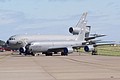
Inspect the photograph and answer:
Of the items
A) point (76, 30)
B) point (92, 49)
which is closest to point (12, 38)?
point (92, 49)

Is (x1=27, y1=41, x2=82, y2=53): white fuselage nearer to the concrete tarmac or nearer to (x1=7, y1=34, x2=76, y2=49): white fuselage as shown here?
(x1=7, y1=34, x2=76, y2=49): white fuselage

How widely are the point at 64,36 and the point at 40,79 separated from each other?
54.6 m

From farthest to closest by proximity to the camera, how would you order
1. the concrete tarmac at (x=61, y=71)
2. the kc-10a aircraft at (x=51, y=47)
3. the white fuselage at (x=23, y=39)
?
the white fuselage at (x=23, y=39), the kc-10a aircraft at (x=51, y=47), the concrete tarmac at (x=61, y=71)

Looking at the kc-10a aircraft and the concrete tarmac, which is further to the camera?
the kc-10a aircraft

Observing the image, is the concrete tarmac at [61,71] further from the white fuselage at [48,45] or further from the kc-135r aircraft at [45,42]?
the kc-135r aircraft at [45,42]

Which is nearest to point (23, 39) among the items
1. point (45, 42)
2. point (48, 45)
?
point (45, 42)

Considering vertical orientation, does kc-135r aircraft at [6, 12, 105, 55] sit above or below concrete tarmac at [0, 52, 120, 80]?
above

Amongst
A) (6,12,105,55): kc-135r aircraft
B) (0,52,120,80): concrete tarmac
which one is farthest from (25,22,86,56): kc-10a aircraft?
(0,52,120,80): concrete tarmac

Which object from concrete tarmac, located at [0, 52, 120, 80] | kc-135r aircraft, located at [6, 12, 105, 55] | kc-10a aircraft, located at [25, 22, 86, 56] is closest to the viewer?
concrete tarmac, located at [0, 52, 120, 80]

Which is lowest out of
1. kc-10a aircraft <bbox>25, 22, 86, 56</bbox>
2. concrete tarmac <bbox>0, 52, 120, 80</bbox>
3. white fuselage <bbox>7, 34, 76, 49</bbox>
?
concrete tarmac <bbox>0, 52, 120, 80</bbox>

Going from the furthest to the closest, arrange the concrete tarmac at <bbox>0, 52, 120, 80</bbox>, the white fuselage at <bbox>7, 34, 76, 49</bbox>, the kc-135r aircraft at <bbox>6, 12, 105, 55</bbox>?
the white fuselage at <bbox>7, 34, 76, 49</bbox>, the kc-135r aircraft at <bbox>6, 12, 105, 55</bbox>, the concrete tarmac at <bbox>0, 52, 120, 80</bbox>

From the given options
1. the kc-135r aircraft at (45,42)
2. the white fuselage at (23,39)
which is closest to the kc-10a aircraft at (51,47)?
the kc-135r aircraft at (45,42)

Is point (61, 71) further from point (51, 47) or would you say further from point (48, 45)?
point (51, 47)

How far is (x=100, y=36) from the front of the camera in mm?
83000
